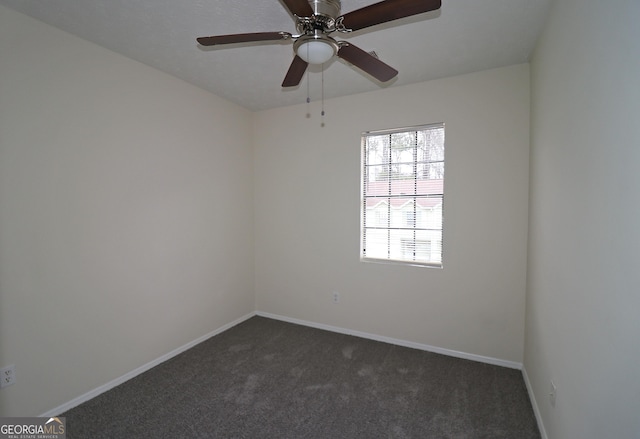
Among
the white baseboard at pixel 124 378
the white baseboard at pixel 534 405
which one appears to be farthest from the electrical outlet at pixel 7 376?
the white baseboard at pixel 534 405

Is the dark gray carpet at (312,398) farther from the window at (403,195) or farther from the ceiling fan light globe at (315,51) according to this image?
the ceiling fan light globe at (315,51)

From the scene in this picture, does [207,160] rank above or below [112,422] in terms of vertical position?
above

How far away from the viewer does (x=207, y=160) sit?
3.26 metres

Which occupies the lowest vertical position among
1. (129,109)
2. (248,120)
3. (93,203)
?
(93,203)


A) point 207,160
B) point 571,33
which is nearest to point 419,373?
point 571,33

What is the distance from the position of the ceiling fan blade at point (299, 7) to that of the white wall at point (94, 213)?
1.85 metres

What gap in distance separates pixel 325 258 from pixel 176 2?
8.65ft

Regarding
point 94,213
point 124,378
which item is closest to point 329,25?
point 94,213

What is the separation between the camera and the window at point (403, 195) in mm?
2973

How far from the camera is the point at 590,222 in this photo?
123 cm

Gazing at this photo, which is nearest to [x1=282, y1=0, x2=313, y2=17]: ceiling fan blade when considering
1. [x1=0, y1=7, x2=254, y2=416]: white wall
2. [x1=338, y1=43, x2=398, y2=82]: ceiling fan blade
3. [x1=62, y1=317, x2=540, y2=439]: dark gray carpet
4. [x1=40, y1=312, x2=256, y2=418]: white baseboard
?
[x1=338, y1=43, x2=398, y2=82]: ceiling fan blade

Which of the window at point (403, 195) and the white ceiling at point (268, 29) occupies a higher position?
the white ceiling at point (268, 29)

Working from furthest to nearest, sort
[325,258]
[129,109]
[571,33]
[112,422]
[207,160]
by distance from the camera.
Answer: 1. [325,258]
2. [207,160]
3. [129,109]
4. [112,422]
5. [571,33]

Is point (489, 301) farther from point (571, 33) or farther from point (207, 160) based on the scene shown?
point (207, 160)
